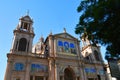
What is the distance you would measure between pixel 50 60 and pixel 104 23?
17644mm

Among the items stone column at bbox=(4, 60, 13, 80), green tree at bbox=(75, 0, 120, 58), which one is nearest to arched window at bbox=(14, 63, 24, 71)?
stone column at bbox=(4, 60, 13, 80)

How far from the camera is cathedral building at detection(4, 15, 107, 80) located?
23984 mm

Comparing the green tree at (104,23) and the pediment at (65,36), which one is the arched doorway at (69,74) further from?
the green tree at (104,23)

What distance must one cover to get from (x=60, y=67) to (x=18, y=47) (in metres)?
9.38

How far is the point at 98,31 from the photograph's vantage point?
11.4 meters

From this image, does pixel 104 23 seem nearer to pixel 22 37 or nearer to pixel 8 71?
pixel 8 71

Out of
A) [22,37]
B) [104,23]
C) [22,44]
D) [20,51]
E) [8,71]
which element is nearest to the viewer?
[104,23]

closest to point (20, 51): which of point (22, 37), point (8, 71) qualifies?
point (22, 37)

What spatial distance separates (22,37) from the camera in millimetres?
27641

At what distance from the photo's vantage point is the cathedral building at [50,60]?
944 inches

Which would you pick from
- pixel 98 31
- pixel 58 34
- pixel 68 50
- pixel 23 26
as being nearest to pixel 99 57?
pixel 68 50

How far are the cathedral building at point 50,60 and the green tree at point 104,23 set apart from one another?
11.6m

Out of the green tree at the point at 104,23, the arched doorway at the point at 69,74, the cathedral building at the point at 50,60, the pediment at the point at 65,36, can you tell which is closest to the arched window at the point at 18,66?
the cathedral building at the point at 50,60

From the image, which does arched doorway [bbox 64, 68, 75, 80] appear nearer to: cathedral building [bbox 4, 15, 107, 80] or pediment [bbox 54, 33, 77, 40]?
cathedral building [bbox 4, 15, 107, 80]
